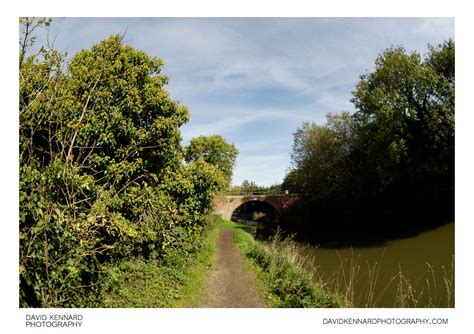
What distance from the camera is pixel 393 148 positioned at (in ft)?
78.7

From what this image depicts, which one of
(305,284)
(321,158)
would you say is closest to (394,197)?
(321,158)

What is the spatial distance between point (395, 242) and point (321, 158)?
1217cm

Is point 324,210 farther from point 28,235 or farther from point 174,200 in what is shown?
point 28,235

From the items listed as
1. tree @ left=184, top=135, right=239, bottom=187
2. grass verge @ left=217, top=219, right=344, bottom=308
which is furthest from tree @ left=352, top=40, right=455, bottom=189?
tree @ left=184, top=135, right=239, bottom=187

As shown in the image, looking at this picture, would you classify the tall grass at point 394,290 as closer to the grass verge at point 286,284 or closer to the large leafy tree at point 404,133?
the grass verge at point 286,284

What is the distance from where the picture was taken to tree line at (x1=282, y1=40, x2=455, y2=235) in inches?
947

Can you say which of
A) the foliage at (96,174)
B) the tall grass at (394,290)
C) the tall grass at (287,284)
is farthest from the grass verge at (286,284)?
the foliage at (96,174)

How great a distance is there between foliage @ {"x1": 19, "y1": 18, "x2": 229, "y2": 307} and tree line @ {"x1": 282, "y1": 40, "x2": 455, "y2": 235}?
17.3 m

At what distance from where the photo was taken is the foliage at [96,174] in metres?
5.12

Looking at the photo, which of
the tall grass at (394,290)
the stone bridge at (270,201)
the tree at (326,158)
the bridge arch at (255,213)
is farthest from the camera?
the bridge arch at (255,213)

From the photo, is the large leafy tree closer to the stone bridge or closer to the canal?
the canal

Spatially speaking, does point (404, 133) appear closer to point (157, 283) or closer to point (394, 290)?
point (394, 290)

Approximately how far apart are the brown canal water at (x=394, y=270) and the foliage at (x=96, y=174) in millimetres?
5875

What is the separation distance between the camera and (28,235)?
5.01 metres
